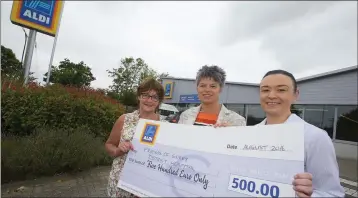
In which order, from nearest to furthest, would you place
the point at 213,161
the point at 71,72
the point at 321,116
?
1. the point at 213,161
2. the point at 321,116
3. the point at 71,72

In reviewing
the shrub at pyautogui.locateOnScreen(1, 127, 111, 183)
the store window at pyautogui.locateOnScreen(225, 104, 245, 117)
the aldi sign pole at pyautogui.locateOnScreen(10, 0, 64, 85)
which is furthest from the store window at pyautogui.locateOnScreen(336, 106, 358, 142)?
the aldi sign pole at pyautogui.locateOnScreen(10, 0, 64, 85)

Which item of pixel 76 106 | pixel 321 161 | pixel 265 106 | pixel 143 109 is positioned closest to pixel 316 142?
pixel 321 161

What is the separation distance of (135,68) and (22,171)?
44.8 m

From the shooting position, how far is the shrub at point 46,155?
464cm

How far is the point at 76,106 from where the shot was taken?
6898mm

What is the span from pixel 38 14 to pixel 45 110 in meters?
7.32

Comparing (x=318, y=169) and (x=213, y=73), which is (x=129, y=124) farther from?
(x=318, y=169)

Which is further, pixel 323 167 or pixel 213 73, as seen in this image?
pixel 213 73

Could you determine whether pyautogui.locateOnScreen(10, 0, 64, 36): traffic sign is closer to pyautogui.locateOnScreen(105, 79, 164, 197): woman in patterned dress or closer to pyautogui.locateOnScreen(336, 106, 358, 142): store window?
pyautogui.locateOnScreen(105, 79, 164, 197): woman in patterned dress

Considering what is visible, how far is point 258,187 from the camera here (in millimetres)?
1457

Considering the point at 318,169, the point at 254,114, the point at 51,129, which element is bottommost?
the point at 51,129

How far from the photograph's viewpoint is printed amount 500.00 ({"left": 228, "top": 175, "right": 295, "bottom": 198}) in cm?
137

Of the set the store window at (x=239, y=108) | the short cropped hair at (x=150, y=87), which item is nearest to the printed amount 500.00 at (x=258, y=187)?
the short cropped hair at (x=150, y=87)

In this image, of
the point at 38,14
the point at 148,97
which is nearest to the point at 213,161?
the point at 148,97
